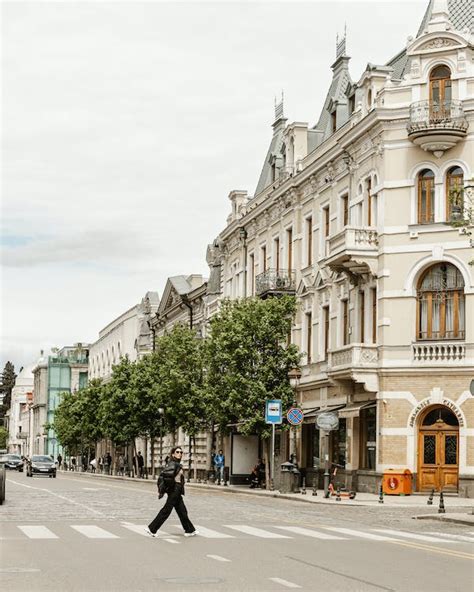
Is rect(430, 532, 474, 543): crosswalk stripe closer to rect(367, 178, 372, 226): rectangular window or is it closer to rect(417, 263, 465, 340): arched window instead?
rect(417, 263, 465, 340): arched window

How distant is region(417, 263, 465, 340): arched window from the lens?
39125 millimetres

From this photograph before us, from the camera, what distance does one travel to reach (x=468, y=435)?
125 feet

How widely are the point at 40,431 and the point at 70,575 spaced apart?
139 m

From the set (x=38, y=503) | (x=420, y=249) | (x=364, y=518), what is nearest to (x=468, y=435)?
(x=420, y=249)

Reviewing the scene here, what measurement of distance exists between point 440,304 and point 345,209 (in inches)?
270

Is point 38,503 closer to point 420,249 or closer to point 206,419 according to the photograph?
point 420,249

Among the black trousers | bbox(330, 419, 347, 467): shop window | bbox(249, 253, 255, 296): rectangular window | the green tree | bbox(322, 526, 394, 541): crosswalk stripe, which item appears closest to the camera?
the black trousers

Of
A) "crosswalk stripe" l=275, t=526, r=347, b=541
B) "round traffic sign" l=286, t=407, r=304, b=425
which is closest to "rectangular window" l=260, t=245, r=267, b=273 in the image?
"round traffic sign" l=286, t=407, r=304, b=425

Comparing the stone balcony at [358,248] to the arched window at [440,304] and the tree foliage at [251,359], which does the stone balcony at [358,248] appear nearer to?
the arched window at [440,304]

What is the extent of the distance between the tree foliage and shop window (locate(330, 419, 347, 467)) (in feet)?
8.98

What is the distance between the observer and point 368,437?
41.3 metres

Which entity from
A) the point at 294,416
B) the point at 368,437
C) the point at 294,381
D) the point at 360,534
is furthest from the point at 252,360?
the point at 360,534

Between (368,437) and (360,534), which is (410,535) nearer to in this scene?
(360,534)

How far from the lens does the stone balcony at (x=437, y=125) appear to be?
39.0 m
